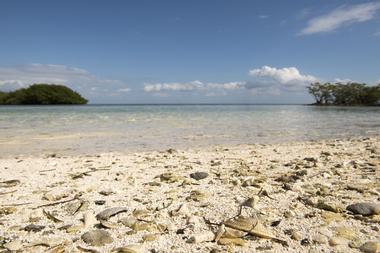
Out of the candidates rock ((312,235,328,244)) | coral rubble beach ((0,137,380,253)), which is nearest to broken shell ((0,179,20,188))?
coral rubble beach ((0,137,380,253))

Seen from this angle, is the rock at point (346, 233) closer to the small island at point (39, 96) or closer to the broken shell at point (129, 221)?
the broken shell at point (129, 221)

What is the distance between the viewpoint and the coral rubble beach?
2.98 meters

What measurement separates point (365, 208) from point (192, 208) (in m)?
2.07

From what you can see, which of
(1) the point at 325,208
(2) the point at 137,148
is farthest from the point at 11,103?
(1) the point at 325,208

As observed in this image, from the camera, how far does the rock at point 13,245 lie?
9.32 ft

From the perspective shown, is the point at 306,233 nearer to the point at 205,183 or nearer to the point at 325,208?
the point at 325,208

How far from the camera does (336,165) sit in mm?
6629

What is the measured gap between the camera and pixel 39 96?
109 m

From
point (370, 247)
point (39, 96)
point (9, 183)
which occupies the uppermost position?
point (39, 96)

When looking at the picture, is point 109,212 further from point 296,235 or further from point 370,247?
point 370,247

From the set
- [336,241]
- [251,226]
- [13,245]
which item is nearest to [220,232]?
[251,226]

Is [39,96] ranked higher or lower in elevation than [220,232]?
higher

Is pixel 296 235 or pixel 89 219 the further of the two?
pixel 89 219

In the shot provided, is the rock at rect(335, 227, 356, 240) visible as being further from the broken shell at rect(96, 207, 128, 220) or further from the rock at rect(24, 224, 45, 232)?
the rock at rect(24, 224, 45, 232)
